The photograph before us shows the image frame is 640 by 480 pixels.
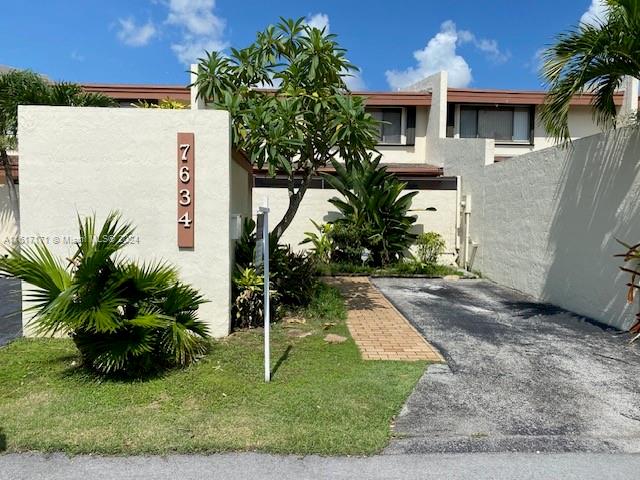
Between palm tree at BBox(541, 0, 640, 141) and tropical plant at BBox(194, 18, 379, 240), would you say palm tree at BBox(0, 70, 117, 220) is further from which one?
palm tree at BBox(541, 0, 640, 141)

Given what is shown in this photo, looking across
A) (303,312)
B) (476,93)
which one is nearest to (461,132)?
(476,93)

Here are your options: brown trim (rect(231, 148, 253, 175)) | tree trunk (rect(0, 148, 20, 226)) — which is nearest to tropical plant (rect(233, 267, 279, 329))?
brown trim (rect(231, 148, 253, 175))

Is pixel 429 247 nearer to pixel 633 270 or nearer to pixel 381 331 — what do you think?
pixel 633 270

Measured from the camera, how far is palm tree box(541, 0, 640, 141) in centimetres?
643

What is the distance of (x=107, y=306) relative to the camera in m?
4.85

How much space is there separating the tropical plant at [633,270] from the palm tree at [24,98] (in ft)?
29.2

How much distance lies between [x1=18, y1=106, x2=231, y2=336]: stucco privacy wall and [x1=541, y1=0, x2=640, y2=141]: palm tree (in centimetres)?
480

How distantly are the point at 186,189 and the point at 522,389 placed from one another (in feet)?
15.7

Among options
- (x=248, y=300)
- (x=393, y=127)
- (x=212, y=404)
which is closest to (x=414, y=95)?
(x=393, y=127)

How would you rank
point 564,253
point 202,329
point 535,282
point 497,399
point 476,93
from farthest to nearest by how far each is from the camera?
point 476,93 < point 535,282 < point 564,253 < point 202,329 < point 497,399

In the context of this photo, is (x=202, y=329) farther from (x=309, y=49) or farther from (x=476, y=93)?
(x=476, y=93)

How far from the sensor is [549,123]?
24.6 ft

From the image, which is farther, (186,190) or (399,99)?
(399,99)

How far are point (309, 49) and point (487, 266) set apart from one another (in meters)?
8.19
